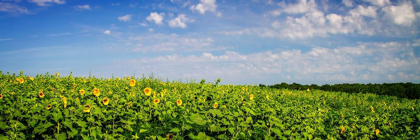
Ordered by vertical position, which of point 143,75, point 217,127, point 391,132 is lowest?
point 391,132

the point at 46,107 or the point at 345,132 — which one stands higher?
the point at 46,107

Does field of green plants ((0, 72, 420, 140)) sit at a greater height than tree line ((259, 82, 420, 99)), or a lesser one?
lesser

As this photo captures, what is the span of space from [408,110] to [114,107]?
24.9 ft

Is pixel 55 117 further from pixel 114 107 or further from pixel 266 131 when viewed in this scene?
pixel 266 131

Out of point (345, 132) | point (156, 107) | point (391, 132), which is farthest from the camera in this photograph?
point (391, 132)

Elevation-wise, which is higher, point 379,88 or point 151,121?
point 379,88

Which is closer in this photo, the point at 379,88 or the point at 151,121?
the point at 151,121

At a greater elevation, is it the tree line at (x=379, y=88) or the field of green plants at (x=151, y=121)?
the tree line at (x=379, y=88)

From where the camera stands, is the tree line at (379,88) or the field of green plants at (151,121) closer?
the field of green plants at (151,121)

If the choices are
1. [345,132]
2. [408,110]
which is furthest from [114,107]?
[408,110]

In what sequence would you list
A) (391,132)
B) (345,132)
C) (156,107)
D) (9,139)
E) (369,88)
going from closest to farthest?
(9,139), (156,107), (345,132), (391,132), (369,88)

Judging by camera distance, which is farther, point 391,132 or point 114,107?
point 391,132

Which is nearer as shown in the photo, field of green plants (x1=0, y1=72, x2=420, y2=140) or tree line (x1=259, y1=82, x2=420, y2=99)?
field of green plants (x1=0, y1=72, x2=420, y2=140)

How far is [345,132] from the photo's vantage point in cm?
490
